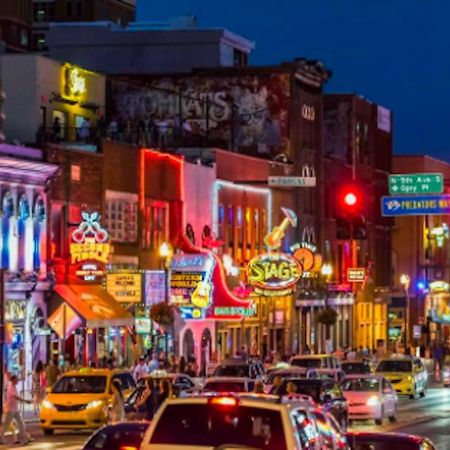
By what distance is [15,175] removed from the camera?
59.1 m

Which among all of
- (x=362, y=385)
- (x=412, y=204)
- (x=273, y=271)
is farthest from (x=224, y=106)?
(x=362, y=385)

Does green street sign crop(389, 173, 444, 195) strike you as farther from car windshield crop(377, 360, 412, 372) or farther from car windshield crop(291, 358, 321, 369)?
car windshield crop(291, 358, 321, 369)

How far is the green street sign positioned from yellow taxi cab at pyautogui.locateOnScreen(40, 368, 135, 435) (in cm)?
2682

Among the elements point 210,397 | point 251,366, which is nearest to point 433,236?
point 251,366

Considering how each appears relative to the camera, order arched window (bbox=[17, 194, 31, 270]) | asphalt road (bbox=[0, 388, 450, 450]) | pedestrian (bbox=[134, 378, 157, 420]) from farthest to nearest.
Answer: arched window (bbox=[17, 194, 31, 270]) → asphalt road (bbox=[0, 388, 450, 450]) → pedestrian (bbox=[134, 378, 157, 420])

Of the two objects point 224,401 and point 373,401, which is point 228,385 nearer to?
point 373,401

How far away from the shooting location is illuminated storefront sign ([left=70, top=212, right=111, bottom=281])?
61.1 meters

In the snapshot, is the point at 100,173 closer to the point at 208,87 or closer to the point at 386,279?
the point at 208,87

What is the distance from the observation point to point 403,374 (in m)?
61.1

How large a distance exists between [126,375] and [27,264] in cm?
Result: 1660

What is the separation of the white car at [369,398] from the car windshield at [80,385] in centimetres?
661

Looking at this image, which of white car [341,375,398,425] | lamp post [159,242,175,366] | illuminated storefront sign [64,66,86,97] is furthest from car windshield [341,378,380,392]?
illuminated storefront sign [64,66,86,97]

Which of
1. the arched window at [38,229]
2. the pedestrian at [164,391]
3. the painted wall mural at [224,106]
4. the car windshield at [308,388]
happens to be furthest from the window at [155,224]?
the pedestrian at [164,391]

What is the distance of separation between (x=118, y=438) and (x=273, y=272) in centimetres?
4962
